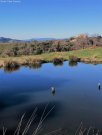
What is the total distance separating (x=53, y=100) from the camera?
19.8 metres

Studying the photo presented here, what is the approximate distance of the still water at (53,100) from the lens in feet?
48.8

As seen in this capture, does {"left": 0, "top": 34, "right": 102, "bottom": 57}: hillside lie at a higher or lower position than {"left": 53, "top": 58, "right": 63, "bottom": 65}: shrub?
higher

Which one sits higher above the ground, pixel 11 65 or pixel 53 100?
pixel 11 65

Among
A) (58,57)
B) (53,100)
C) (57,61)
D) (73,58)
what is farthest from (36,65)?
(53,100)

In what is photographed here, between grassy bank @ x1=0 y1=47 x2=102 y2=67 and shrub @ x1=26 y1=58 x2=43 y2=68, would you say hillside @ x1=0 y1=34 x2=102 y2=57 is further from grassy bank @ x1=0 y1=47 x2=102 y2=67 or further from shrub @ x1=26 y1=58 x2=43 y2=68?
shrub @ x1=26 y1=58 x2=43 y2=68

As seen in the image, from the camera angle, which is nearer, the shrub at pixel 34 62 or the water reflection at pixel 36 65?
the water reflection at pixel 36 65

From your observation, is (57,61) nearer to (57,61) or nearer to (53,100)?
(57,61)

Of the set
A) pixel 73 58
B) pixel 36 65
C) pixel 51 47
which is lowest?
pixel 36 65

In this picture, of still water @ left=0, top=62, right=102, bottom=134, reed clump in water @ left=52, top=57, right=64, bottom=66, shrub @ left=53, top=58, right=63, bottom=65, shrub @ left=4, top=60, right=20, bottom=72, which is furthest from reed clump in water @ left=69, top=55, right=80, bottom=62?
still water @ left=0, top=62, right=102, bottom=134

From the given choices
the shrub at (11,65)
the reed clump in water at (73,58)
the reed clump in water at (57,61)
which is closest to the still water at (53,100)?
the shrub at (11,65)

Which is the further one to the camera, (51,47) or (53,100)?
(51,47)

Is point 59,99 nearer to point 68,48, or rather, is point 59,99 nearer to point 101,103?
point 101,103

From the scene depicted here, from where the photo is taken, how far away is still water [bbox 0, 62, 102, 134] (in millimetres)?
14860

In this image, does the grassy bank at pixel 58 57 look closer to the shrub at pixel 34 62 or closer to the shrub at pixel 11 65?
the shrub at pixel 34 62
